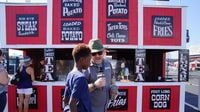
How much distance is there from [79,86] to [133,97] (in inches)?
184

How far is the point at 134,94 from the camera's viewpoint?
8.12 metres

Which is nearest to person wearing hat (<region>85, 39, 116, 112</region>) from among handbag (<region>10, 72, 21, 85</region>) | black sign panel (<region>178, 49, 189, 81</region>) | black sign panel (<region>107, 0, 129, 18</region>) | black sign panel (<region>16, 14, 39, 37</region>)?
black sign panel (<region>107, 0, 129, 18</region>)

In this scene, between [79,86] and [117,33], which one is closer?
[79,86]

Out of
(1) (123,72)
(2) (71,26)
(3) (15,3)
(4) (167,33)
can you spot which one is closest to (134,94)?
(1) (123,72)

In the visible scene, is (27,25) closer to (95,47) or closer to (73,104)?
(95,47)

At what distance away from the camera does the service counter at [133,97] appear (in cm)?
810

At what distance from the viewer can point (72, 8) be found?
26.6ft

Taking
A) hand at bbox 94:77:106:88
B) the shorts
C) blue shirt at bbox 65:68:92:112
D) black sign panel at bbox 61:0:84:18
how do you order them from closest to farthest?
1. blue shirt at bbox 65:68:92:112
2. hand at bbox 94:77:106:88
3. the shorts
4. black sign panel at bbox 61:0:84:18

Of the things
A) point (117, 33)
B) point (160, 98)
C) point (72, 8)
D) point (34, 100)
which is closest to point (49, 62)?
point (34, 100)

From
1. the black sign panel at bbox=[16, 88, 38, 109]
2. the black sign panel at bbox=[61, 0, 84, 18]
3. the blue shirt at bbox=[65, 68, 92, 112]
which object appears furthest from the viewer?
the black sign panel at bbox=[16, 88, 38, 109]

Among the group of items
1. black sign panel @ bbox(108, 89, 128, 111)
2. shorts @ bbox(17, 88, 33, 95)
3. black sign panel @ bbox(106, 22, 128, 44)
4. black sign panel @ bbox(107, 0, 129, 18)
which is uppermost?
black sign panel @ bbox(107, 0, 129, 18)

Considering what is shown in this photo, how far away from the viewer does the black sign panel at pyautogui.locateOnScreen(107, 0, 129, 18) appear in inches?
320

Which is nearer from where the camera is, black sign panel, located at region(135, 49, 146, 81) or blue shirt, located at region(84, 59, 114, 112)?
blue shirt, located at region(84, 59, 114, 112)

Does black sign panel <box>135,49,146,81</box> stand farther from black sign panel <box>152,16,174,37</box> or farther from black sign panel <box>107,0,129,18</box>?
black sign panel <box>107,0,129,18</box>
